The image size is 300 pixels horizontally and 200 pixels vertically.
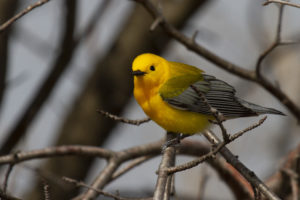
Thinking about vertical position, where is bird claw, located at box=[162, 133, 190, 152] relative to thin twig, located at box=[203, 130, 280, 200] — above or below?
above

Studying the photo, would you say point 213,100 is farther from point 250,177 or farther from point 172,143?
point 250,177

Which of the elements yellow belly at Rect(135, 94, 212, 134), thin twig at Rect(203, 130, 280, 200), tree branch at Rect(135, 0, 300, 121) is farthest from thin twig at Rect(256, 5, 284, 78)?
thin twig at Rect(203, 130, 280, 200)

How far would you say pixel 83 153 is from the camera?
490 cm

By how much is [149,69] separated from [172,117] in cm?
54

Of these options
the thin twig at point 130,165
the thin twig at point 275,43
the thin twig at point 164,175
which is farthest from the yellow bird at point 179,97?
the thin twig at point 130,165

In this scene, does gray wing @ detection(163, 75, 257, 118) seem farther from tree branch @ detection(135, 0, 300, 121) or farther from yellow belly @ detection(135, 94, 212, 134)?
tree branch @ detection(135, 0, 300, 121)

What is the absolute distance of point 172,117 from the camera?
4703 millimetres

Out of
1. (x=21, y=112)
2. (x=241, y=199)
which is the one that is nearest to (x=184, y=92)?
(x=241, y=199)

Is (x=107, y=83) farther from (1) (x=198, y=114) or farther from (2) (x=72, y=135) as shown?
(1) (x=198, y=114)

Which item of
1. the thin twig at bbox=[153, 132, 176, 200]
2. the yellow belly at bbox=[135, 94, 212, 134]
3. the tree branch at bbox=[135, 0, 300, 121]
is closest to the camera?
the thin twig at bbox=[153, 132, 176, 200]

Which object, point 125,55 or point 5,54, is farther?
point 125,55

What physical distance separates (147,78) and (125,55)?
288 centimetres

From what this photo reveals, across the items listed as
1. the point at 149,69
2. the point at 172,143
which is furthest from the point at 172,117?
the point at 149,69

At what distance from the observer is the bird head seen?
4797 mm
